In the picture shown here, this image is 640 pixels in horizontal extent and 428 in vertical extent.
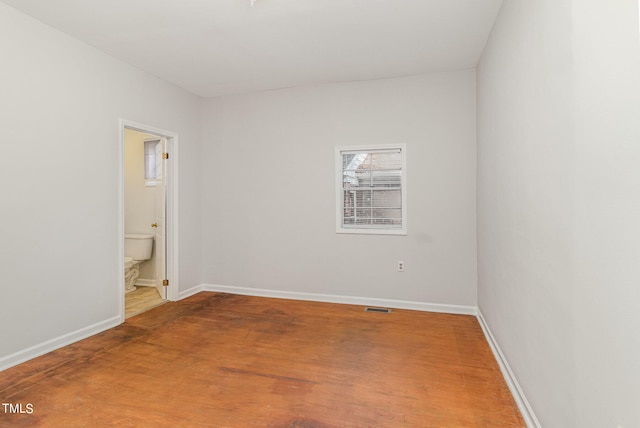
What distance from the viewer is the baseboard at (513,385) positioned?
1.76 m

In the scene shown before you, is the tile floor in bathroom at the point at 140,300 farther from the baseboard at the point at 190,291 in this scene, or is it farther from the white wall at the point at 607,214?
the white wall at the point at 607,214

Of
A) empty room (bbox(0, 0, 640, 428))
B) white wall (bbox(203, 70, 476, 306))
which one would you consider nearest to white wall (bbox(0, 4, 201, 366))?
empty room (bbox(0, 0, 640, 428))

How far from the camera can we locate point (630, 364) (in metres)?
0.95

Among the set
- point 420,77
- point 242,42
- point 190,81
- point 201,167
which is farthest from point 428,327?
point 190,81

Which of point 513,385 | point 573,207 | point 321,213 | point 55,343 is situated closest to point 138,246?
point 55,343

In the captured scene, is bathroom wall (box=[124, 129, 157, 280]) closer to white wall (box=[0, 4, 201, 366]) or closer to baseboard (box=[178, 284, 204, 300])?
baseboard (box=[178, 284, 204, 300])

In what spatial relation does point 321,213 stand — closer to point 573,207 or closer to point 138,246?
point 138,246

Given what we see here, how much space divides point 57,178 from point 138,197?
2.11 meters

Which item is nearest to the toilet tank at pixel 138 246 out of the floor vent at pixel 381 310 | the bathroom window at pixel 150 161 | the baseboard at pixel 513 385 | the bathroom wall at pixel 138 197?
the bathroom wall at pixel 138 197

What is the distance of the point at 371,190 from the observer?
13.1ft

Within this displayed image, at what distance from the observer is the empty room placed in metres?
1.27

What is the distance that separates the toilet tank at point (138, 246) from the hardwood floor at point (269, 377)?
138 cm

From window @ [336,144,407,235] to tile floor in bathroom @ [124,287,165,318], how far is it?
2.45m

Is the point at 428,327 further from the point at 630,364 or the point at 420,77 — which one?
the point at 420,77
